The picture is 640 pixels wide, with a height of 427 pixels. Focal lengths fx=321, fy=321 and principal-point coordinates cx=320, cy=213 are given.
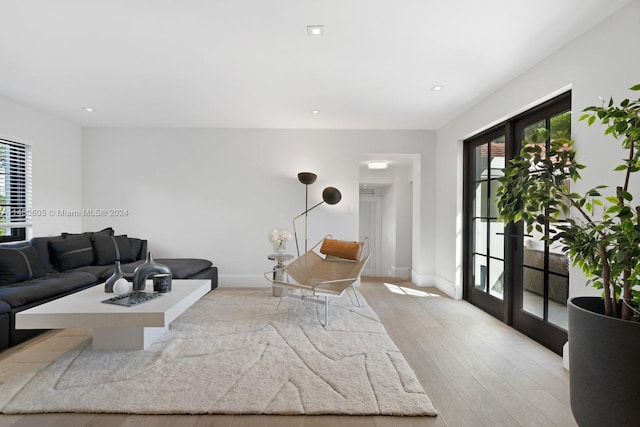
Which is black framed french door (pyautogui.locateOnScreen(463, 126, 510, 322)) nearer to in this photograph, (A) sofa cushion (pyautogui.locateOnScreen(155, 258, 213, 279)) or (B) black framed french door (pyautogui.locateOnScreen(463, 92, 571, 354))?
(B) black framed french door (pyautogui.locateOnScreen(463, 92, 571, 354))

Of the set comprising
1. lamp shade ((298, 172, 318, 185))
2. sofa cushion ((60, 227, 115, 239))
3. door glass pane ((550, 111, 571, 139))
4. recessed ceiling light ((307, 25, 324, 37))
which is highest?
recessed ceiling light ((307, 25, 324, 37))

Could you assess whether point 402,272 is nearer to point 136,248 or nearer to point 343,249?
point 343,249

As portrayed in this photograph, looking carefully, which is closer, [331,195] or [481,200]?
[481,200]

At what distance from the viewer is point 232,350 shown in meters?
2.60

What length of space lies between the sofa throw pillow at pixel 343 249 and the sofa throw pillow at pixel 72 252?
9.78 ft

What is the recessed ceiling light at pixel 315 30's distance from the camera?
2256 mm

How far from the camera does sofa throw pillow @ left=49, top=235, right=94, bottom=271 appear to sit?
12.5 ft

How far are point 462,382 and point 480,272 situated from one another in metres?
2.16

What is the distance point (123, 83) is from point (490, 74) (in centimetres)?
363

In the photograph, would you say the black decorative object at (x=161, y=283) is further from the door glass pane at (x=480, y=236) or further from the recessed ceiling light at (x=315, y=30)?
the door glass pane at (x=480, y=236)

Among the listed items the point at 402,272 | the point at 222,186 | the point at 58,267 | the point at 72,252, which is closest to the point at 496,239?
the point at 402,272

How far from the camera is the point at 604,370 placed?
1418mm

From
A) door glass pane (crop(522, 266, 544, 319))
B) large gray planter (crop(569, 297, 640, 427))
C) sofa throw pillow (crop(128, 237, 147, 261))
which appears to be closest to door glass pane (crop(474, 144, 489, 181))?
door glass pane (crop(522, 266, 544, 319))

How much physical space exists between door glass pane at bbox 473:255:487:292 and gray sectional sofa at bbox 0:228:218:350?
361 centimetres
